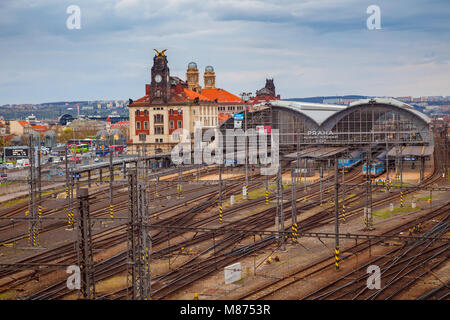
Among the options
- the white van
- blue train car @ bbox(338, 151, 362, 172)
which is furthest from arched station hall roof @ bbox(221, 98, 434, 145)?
the white van

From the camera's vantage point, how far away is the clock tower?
82812 millimetres

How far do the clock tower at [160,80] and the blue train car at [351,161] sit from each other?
2850cm

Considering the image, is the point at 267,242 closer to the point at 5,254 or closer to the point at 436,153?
the point at 5,254

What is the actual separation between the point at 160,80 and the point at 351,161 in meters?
31.3

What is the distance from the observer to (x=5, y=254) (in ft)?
94.5

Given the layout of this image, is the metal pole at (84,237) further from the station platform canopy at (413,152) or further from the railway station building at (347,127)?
the railway station building at (347,127)

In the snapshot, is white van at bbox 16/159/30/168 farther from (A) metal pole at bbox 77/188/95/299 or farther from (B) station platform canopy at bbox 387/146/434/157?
(A) metal pole at bbox 77/188/95/299

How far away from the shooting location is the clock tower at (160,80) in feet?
272

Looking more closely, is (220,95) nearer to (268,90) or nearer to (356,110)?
(268,90)

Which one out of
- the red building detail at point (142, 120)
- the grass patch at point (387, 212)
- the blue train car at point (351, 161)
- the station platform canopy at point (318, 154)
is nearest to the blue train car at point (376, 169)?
the blue train car at point (351, 161)

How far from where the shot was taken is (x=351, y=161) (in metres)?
65.9

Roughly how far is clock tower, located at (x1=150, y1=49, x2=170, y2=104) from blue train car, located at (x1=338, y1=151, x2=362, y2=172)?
28.5 meters

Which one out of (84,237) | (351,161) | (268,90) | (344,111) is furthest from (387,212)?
(268,90)
